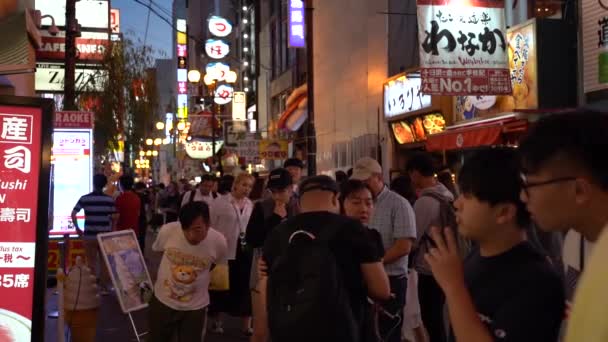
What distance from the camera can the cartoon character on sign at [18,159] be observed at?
5.31 m

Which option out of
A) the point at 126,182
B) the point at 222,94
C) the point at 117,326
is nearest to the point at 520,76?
the point at 126,182

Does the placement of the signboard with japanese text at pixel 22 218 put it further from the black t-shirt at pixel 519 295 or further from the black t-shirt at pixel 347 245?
the black t-shirt at pixel 519 295

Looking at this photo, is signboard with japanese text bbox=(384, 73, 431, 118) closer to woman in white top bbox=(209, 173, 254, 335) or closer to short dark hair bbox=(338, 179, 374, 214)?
woman in white top bbox=(209, 173, 254, 335)

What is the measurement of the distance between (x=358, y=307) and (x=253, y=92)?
4773cm

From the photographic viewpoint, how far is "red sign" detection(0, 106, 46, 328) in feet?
17.3

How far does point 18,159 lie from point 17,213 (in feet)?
1.24

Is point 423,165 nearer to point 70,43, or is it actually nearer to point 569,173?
point 569,173

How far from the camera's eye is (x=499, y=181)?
277 cm

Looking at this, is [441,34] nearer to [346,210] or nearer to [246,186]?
[246,186]

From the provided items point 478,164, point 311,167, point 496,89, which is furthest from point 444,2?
point 478,164

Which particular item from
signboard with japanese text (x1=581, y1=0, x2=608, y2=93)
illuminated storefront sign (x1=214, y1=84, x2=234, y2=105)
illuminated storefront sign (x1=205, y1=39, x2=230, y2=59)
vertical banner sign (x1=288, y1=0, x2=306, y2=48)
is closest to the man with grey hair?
signboard with japanese text (x1=581, y1=0, x2=608, y2=93)

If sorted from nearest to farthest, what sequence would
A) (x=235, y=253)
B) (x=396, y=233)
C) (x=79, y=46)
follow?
(x=396, y=233)
(x=235, y=253)
(x=79, y=46)

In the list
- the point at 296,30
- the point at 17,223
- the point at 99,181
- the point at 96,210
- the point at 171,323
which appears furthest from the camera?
the point at 296,30

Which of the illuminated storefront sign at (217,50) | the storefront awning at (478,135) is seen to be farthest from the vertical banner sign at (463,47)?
the illuminated storefront sign at (217,50)
